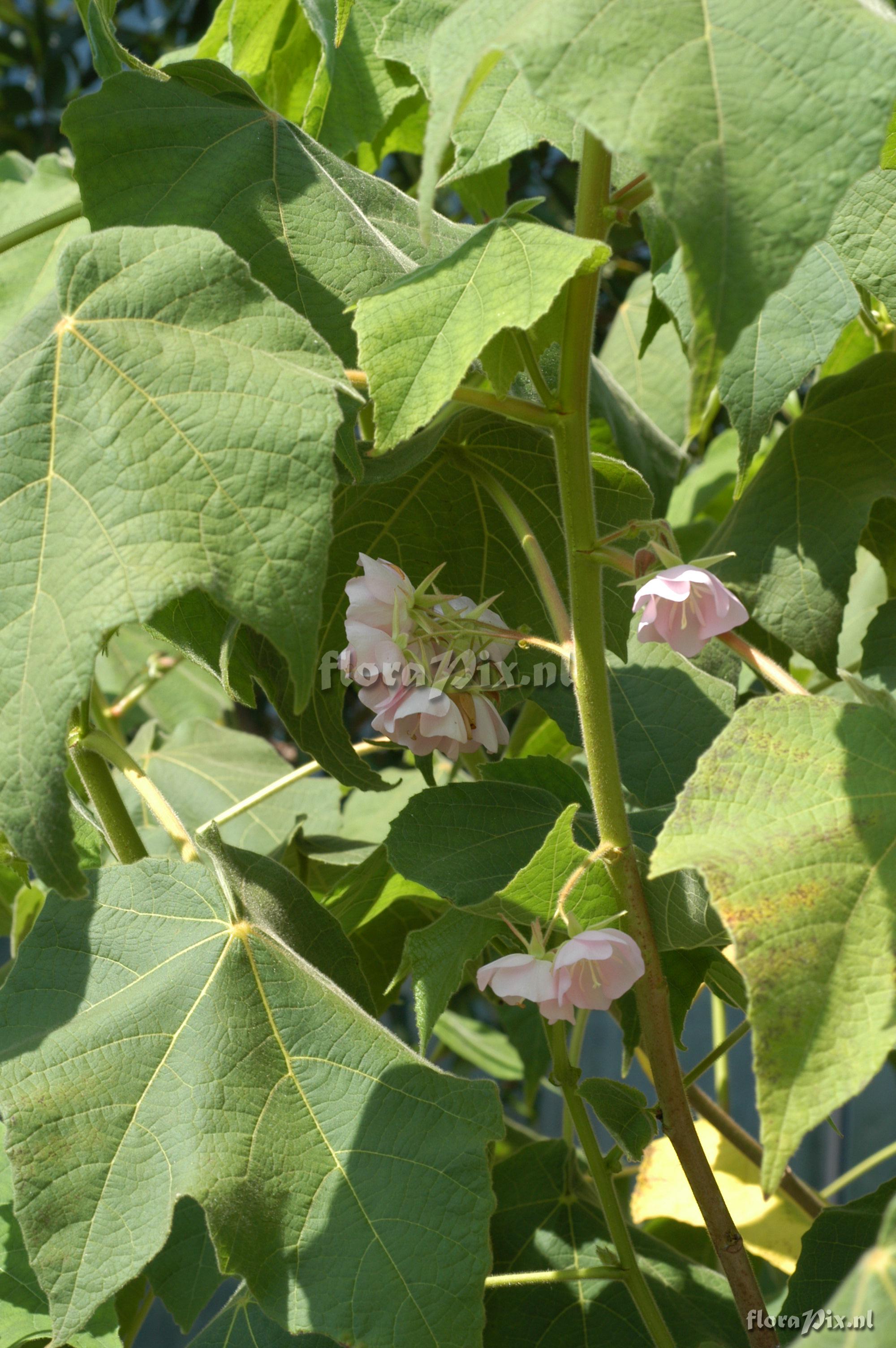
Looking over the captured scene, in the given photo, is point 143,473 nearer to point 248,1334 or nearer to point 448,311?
point 448,311

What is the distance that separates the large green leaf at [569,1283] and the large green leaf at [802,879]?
38 cm

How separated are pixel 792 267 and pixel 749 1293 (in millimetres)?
493

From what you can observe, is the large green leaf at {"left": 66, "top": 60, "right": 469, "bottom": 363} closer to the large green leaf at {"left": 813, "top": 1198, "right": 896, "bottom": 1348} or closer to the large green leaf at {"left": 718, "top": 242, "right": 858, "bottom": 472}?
the large green leaf at {"left": 718, "top": 242, "right": 858, "bottom": 472}

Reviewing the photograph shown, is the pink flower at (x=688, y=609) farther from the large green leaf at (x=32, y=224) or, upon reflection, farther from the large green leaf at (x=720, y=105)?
the large green leaf at (x=32, y=224)

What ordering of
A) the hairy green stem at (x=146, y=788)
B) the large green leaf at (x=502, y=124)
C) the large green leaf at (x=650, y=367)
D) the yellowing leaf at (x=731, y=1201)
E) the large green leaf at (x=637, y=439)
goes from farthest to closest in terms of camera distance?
the large green leaf at (x=650, y=367) < the yellowing leaf at (x=731, y=1201) < the large green leaf at (x=637, y=439) < the hairy green stem at (x=146, y=788) < the large green leaf at (x=502, y=124)

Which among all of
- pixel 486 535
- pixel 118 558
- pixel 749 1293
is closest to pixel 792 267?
pixel 118 558

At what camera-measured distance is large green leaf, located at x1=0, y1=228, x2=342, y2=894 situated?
46cm

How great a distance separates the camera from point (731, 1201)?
1.03m

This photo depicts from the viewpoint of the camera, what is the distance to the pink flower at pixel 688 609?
1.70ft

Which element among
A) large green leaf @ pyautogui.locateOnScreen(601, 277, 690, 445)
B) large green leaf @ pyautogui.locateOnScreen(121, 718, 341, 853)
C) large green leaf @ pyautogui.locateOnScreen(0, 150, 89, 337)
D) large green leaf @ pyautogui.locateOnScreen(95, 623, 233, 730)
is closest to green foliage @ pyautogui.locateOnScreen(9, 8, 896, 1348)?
large green leaf @ pyautogui.locateOnScreen(0, 150, 89, 337)

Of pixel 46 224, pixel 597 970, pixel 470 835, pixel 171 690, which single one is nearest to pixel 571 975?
pixel 597 970

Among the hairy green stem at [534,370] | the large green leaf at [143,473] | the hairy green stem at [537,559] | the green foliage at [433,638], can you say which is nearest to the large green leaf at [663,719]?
the green foliage at [433,638]

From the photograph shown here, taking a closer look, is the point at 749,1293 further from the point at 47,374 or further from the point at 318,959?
the point at 47,374

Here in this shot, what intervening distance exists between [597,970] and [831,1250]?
255 mm
